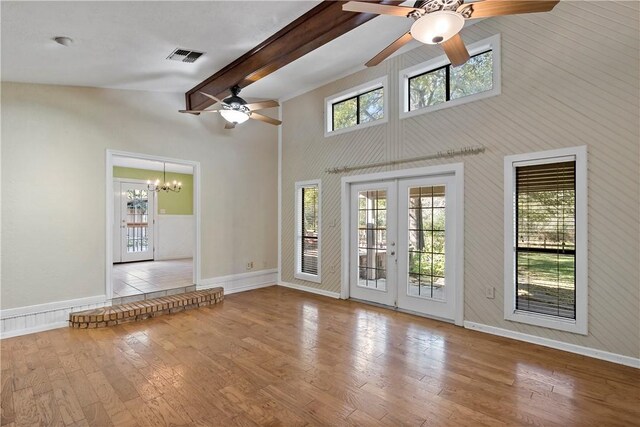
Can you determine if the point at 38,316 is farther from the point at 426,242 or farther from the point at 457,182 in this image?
the point at 457,182

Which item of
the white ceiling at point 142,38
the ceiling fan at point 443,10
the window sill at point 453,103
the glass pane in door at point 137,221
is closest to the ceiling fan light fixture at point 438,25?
the ceiling fan at point 443,10

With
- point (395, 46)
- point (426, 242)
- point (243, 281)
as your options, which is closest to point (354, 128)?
point (426, 242)

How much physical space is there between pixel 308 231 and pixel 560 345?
13.7 feet

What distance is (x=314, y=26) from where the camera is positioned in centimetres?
331

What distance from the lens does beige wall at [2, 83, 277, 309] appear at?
3.88 m

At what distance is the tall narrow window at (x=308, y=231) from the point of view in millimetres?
6059

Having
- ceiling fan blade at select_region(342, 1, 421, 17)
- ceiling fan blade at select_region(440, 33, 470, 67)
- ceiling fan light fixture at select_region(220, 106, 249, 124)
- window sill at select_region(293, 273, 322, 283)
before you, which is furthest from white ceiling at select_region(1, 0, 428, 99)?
window sill at select_region(293, 273, 322, 283)

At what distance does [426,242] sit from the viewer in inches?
180

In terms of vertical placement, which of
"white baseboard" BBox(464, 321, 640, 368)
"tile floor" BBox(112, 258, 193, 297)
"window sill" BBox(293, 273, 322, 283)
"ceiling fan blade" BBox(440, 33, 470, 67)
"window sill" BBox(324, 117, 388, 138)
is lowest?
"white baseboard" BBox(464, 321, 640, 368)

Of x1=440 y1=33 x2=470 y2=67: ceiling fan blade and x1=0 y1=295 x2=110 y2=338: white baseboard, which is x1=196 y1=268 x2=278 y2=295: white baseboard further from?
x1=440 y1=33 x2=470 y2=67: ceiling fan blade

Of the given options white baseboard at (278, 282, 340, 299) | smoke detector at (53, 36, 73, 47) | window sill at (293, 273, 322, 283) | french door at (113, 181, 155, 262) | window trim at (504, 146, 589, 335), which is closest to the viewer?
smoke detector at (53, 36, 73, 47)

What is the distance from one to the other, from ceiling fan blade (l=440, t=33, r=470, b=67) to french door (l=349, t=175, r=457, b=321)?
69.3 inches

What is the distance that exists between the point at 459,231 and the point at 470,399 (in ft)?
7.20

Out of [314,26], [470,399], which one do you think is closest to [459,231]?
[470,399]
